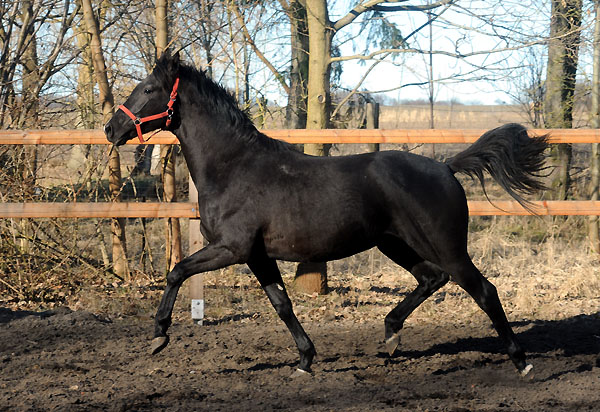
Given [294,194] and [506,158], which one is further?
[506,158]

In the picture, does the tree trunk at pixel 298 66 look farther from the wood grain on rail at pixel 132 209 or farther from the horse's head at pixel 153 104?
the horse's head at pixel 153 104

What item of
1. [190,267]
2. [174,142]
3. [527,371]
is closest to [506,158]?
[527,371]

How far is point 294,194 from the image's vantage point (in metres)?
4.33

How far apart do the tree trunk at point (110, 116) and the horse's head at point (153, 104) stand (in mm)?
3101

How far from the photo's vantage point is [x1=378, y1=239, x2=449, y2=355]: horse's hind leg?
4.78 m

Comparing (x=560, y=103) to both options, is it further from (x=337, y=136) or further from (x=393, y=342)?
(x=393, y=342)

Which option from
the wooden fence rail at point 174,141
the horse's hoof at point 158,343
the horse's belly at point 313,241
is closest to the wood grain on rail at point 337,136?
the wooden fence rail at point 174,141

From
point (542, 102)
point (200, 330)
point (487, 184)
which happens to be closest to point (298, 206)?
point (200, 330)

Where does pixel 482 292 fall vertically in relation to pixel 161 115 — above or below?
below

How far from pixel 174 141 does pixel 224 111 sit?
1.47 meters

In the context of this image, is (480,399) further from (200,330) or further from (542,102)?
(542,102)

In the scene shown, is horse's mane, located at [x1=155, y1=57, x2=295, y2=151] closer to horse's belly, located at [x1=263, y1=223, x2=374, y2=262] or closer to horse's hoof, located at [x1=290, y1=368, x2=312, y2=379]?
horse's belly, located at [x1=263, y1=223, x2=374, y2=262]

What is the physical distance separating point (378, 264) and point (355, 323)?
300 centimetres

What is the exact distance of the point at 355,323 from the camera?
241 inches
